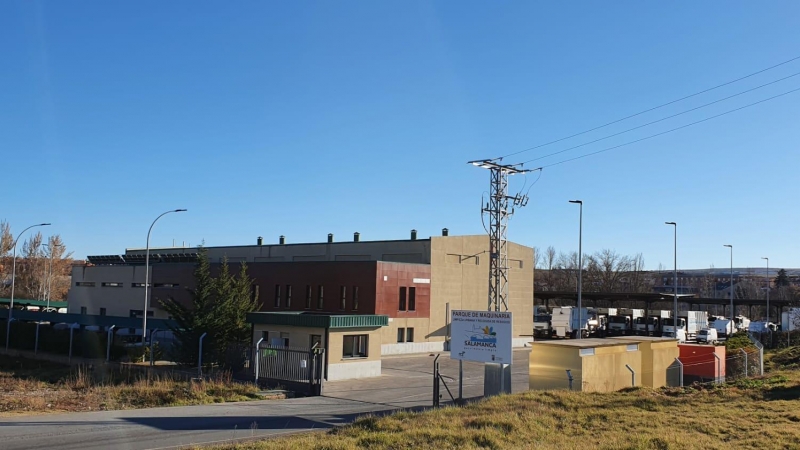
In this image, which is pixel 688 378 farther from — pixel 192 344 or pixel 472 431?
pixel 192 344

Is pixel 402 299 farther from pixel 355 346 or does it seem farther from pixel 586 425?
pixel 586 425

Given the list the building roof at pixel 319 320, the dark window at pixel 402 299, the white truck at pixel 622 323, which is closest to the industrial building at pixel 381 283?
the dark window at pixel 402 299

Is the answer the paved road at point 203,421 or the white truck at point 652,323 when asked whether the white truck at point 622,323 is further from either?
the paved road at point 203,421

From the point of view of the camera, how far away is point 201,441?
14.2 metres

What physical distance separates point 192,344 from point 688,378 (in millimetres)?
23155

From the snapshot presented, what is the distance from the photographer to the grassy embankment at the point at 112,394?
20.2 meters

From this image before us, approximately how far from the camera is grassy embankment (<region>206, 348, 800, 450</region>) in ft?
41.0

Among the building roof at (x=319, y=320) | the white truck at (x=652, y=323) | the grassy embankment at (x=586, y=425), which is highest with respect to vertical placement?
the building roof at (x=319, y=320)

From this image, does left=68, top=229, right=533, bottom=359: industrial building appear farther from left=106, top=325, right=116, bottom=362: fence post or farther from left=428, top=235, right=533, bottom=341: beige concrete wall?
left=106, top=325, right=116, bottom=362: fence post

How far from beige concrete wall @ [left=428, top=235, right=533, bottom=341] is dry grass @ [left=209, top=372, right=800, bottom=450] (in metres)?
29.6

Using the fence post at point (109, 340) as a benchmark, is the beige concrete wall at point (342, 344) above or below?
above

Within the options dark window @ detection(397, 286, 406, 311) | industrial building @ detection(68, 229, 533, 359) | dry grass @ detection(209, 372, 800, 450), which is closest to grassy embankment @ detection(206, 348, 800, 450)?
dry grass @ detection(209, 372, 800, 450)

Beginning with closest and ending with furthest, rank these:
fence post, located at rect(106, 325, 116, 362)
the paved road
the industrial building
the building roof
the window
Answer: the paved road < the building roof < the window < fence post, located at rect(106, 325, 116, 362) < the industrial building

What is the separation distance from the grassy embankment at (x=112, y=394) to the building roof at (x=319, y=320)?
4.17m
